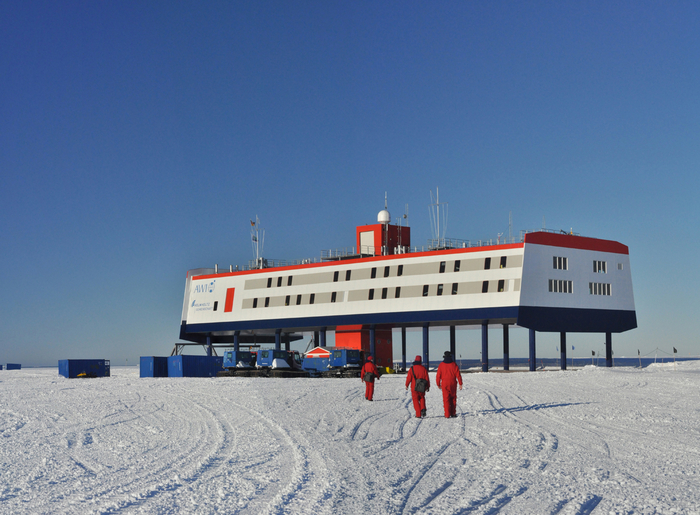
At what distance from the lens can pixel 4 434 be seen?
16297 millimetres

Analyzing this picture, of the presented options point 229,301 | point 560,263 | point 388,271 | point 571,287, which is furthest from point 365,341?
point 571,287

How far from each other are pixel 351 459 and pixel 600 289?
56.3 metres

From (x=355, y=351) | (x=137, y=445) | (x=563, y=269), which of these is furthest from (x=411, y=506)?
(x=563, y=269)

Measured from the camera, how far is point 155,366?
6141cm

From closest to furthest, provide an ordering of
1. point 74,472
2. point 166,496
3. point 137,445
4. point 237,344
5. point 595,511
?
point 595,511
point 166,496
point 74,472
point 137,445
point 237,344

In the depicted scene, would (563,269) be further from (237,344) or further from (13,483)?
(13,483)

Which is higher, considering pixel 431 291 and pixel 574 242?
pixel 574 242

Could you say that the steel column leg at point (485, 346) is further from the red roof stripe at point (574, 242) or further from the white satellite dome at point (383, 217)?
the white satellite dome at point (383, 217)

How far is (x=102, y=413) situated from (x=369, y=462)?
39.4 ft

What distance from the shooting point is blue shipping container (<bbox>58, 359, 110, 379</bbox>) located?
62125 millimetres

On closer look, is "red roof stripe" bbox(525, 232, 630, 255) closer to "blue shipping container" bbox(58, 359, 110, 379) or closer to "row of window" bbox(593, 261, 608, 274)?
"row of window" bbox(593, 261, 608, 274)

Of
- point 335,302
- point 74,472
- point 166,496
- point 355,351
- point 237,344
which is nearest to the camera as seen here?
point 166,496

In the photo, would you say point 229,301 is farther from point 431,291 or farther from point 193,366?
point 431,291

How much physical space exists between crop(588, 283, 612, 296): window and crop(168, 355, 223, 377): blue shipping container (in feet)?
105
